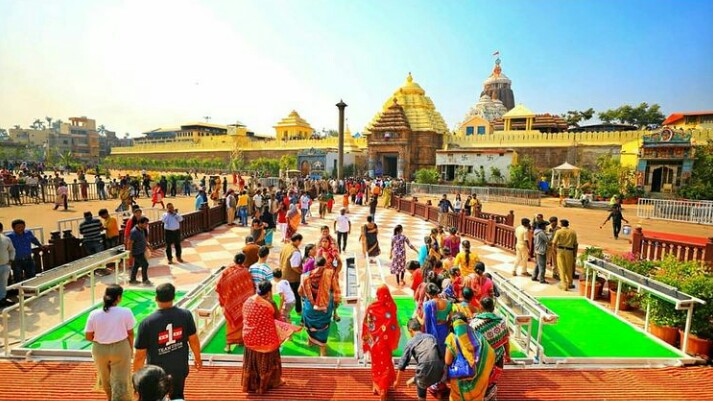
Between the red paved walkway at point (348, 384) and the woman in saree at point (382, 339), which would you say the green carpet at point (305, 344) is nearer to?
the red paved walkway at point (348, 384)

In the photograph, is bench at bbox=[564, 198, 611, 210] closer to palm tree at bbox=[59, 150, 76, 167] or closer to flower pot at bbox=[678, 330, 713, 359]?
flower pot at bbox=[678, 330, 713, 359]

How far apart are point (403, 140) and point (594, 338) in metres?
29.0

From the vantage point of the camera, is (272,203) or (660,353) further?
(272,203)

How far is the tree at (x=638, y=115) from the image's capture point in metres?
40.0

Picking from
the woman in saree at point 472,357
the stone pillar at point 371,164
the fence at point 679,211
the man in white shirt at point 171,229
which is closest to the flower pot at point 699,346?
the woman in saree at point 472,357

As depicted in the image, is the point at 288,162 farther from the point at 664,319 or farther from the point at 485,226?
the point at 664,319

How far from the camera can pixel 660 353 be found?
15.9ft

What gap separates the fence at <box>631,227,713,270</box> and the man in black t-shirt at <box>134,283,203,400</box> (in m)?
9.60

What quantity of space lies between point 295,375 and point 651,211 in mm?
21106

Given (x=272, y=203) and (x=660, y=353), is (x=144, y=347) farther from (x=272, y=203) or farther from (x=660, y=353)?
(x=272, y=203)

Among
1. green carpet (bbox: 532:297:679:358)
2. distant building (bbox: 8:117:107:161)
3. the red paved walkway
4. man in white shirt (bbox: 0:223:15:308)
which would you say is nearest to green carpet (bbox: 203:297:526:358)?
the red paved walkway

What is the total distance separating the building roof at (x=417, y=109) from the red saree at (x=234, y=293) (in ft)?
103

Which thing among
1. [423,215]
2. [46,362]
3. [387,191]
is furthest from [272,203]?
[46,362]

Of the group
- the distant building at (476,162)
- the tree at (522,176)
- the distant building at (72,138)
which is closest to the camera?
the tree at (522,176)
